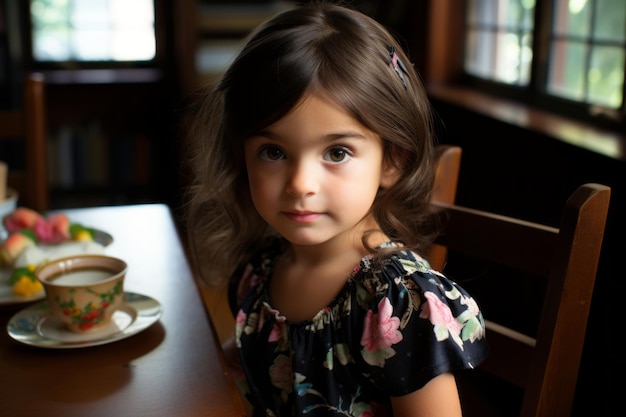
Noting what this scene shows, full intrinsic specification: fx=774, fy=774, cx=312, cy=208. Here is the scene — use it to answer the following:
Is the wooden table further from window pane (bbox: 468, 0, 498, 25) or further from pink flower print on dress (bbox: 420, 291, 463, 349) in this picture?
window pane (bbox: 468, 0, 498, 25)

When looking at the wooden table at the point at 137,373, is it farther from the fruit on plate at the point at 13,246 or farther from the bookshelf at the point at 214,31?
the bookshelf at the point at 214,31

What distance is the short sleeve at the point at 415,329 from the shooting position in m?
0.92

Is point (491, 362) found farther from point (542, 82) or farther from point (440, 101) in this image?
point (440, 101)

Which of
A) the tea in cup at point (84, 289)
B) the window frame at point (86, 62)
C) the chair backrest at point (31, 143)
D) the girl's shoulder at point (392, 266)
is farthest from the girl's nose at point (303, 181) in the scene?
the window frame at point (86, 62)

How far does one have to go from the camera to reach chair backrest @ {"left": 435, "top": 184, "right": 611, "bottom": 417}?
88 cm

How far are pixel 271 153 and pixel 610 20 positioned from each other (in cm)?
141

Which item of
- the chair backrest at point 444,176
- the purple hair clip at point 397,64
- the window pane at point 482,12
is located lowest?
the chair backrest at point 444,176

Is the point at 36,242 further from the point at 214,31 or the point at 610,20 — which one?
the point at 214,31

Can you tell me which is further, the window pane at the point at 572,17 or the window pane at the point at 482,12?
the window pane at the point at 482,12

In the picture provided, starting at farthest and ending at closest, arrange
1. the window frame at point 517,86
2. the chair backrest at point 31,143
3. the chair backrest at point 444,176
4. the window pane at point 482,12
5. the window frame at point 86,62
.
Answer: the window frame at point 86,62
the window pane at point 482,12
the window frame at point 517,86
the chair backrest at point 31,143
the chair backrest at point 444,176

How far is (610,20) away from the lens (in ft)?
6.70

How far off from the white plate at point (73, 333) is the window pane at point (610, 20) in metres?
1.47

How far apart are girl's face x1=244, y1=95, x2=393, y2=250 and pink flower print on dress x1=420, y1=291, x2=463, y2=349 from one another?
15cm

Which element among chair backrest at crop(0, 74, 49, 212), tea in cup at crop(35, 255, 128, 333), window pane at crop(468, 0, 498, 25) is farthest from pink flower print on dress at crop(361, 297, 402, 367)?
window pane at crop(468, 0, 498, 25)
